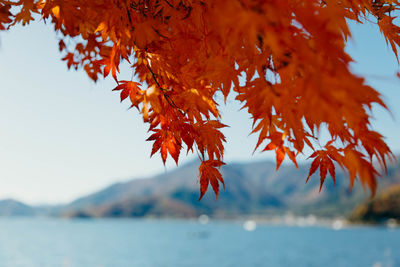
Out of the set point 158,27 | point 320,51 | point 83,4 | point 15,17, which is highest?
point 15,17

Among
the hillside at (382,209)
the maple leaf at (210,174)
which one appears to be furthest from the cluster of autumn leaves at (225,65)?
the hillside at (382,209)

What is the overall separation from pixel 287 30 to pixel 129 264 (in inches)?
2184

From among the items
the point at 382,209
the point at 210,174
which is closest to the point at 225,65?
the point at 210,174

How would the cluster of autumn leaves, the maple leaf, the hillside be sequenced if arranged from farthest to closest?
the hillside < the maple leaf < the cluster of autumn leaves

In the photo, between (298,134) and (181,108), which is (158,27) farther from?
(298,134)

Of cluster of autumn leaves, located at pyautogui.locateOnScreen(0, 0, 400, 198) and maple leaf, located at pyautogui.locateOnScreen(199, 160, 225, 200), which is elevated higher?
cluster of autumn leaves, located at pyautogui.locateOnScreen(0, 0, 400, 198)

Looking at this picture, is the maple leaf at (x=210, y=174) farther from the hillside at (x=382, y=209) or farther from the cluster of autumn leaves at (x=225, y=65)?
the hillside at (x=382, y=209)

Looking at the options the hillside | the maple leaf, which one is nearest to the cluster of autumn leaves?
the maple leaf

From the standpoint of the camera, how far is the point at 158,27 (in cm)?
159

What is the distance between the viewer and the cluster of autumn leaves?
96cm

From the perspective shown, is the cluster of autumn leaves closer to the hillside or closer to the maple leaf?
the maple leaf

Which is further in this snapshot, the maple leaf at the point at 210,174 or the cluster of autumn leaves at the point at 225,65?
the maple leaf at the point at 210,174

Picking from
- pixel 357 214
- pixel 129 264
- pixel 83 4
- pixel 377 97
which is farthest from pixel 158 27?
pixel 357 214

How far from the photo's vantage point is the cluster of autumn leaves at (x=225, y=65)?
0.96 metres
